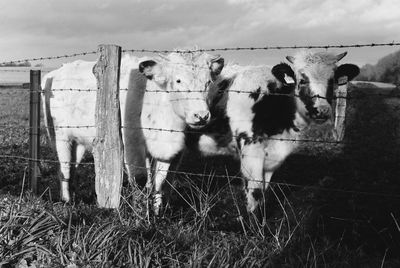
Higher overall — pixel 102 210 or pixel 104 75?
pixel 104 75

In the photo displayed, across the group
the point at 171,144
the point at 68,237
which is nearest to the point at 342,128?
the point at 171,144

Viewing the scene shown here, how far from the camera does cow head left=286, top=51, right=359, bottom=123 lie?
18.3 feet

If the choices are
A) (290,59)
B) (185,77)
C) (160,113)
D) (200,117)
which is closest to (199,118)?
(200,117)

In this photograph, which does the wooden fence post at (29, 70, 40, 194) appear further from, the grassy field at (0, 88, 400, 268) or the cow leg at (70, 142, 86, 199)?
the cow leg at (70, 142, 86, 199)

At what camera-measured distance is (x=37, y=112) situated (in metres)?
6.32

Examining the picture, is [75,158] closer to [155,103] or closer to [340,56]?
[155,103]

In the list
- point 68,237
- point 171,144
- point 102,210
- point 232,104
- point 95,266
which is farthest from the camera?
point 232,104

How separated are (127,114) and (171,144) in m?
0.69

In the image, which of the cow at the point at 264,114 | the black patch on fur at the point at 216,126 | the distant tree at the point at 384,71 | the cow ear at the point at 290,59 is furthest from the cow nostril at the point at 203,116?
the distant tree at the point at 384,71

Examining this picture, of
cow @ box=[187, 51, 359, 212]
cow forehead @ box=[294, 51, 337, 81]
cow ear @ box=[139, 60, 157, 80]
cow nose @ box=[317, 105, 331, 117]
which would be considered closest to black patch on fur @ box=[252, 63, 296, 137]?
cow @ box=[187, 51, 359, 212]

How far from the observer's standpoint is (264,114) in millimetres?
6387

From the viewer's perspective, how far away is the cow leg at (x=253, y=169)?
622 centimetres

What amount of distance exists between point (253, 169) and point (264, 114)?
0.76 meters

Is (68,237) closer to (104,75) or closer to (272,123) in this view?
(104,75)
